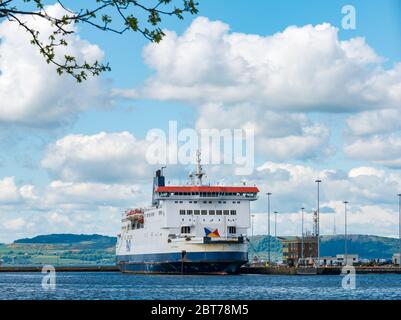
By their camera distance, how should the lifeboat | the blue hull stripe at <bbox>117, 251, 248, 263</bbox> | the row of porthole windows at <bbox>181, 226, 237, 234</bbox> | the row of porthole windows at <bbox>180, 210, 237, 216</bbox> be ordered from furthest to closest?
the lifeboat → the row of porthole windows at <bbox>180, 210, 237, 216</bbox> → the row of porthole windows at <bbox>181, 226, 237, 234</bbox> → the blue hull stripe at <bbox>117, 251, 248, 263</bbox>

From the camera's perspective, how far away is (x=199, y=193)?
112 meters

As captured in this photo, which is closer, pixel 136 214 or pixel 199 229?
pixel 199 229

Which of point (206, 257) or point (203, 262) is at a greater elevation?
point (206, 257)

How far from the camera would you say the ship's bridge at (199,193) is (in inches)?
4392

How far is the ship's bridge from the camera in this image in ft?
366

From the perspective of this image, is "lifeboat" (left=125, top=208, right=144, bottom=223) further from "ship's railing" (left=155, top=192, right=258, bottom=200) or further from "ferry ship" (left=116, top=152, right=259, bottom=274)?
"ship's railing" (left=155, top=192, right=258, bottom=200)

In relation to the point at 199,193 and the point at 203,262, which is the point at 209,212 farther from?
the point at 203,262

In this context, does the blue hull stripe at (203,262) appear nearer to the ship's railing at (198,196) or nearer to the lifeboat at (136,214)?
the ship's railing at (198,196)

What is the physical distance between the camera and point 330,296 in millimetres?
66875

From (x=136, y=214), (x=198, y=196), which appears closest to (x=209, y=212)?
(x=198, y=196)

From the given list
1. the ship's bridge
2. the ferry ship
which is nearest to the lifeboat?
the ferry ship

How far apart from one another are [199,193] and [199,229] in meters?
4.47

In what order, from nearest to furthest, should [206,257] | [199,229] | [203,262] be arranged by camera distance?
[206,257]
[203,262]
[199,229]
